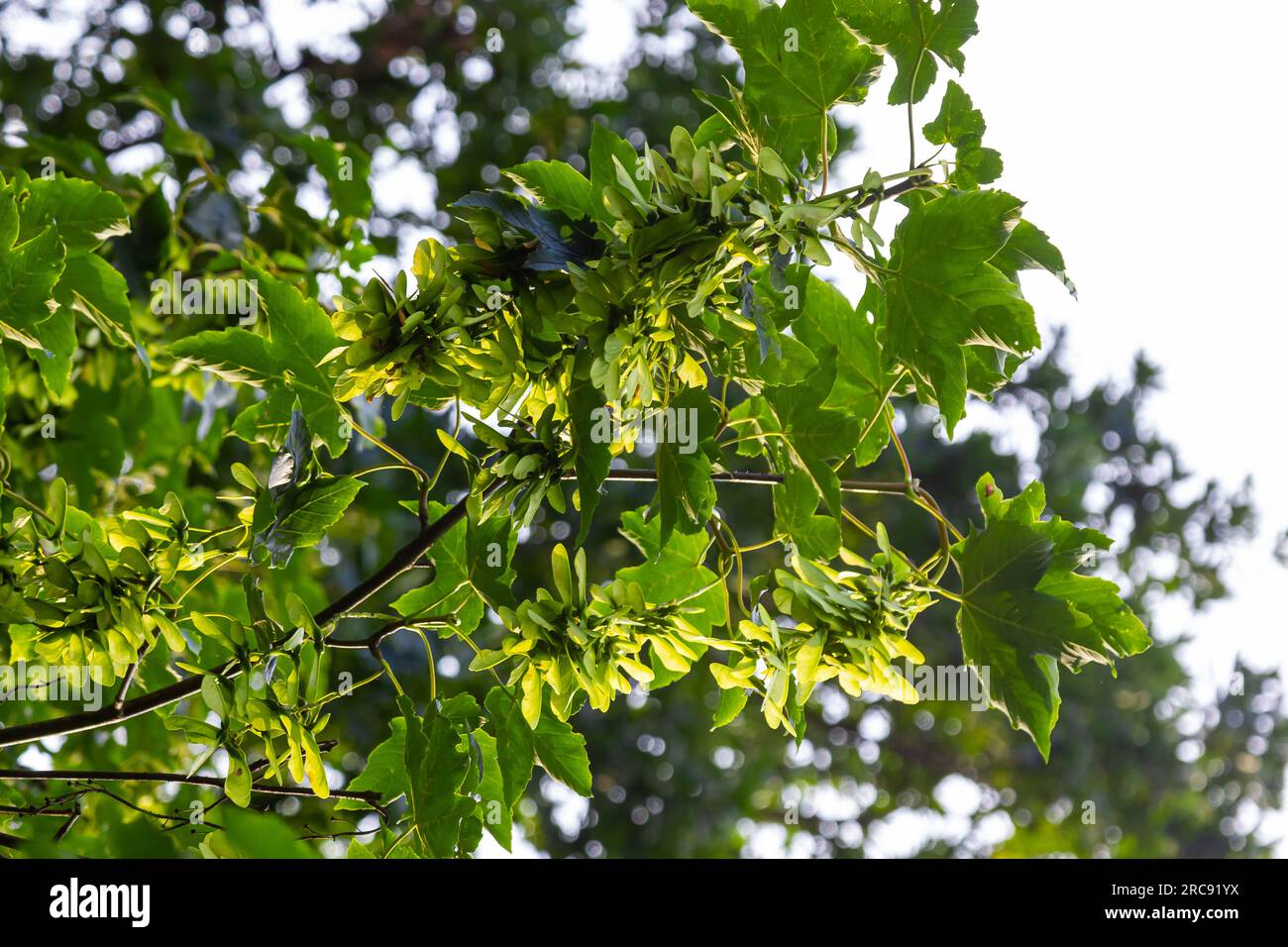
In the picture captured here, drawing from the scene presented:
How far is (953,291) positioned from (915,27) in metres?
0.18

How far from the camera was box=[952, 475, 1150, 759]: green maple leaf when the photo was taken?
62 cm

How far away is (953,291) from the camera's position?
590mm

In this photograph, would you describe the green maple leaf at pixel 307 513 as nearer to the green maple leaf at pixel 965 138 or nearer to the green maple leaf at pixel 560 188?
the green maple leaf at pixel 560 188

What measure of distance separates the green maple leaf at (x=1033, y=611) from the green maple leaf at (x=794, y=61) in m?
0.26

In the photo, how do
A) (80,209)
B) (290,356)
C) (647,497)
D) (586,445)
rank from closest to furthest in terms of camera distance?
(586,445)
(290,356)
(80,209)
(647,497)

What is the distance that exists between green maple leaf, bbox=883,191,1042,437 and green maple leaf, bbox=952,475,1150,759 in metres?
0.10

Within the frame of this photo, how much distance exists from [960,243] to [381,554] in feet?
4.84

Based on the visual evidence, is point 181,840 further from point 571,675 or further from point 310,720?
point 571,675

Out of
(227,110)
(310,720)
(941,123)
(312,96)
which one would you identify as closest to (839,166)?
(312,96)

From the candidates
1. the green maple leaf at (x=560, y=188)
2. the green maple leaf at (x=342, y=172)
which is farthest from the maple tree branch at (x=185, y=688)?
the green maple leaf at (x=342, y=172)

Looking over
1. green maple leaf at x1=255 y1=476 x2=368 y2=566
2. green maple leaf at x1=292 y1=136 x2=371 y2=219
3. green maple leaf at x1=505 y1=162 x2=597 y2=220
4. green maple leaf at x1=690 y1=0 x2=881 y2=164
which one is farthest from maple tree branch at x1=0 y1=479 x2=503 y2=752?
green maple leaf at x1=292 y1=136 x2=371 y2=219
